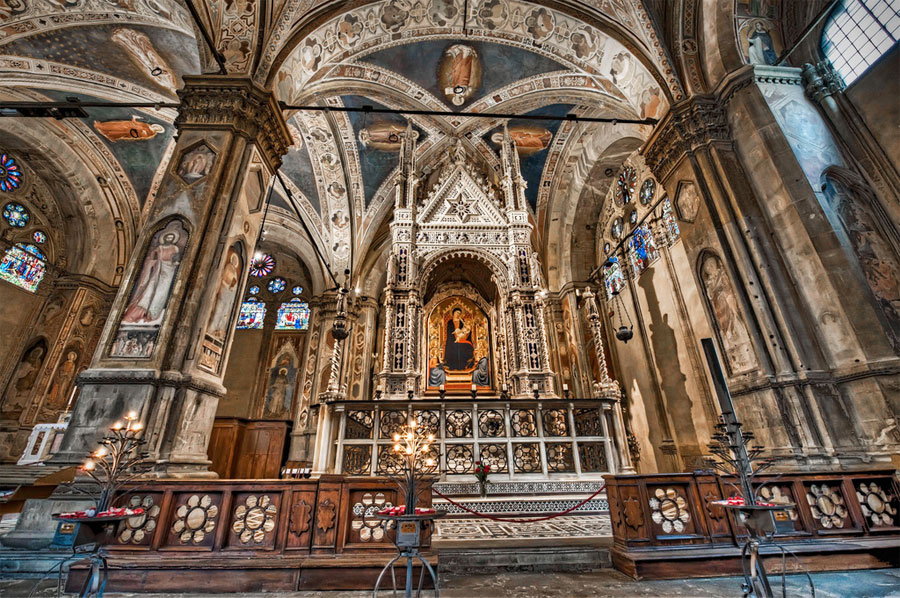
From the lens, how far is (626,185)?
1252 cm

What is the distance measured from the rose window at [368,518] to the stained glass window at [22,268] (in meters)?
16.0

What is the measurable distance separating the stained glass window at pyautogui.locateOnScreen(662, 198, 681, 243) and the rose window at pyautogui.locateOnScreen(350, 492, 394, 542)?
9641 millimetres

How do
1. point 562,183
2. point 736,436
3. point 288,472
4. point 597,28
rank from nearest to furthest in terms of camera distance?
point 736,436 < point 597,28 < point 288,472 < point 562,183

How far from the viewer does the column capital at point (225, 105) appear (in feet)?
20.5

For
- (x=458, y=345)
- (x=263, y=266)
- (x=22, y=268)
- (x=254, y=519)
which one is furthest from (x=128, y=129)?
(x=254, y=519)

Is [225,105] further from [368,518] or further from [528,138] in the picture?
[528,138]

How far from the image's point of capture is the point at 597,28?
839cm

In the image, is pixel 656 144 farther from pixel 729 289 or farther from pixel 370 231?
pixel 370 231

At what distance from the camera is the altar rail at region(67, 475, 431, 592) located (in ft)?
10.2

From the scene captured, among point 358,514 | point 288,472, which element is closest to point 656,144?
point 358,514

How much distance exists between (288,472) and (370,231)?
26.5ft

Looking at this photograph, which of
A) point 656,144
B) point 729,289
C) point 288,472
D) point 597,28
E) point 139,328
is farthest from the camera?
point 288,472

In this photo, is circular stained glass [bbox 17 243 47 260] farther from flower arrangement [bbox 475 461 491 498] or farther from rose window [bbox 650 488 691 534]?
rose window [bbox 650 488 691 534]

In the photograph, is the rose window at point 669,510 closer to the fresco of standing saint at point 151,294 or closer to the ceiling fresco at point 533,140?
the fresco of standing saint at point 151,294
